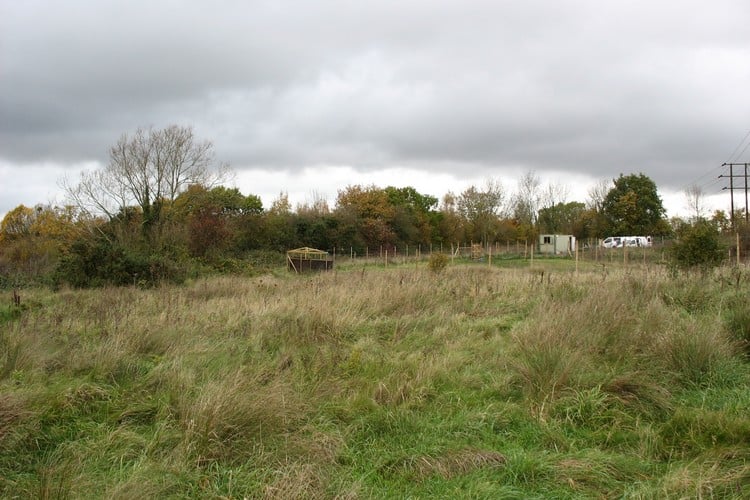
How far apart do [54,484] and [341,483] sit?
63.8 inches

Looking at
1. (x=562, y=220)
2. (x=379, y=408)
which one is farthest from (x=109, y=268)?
(x=562, y=220)

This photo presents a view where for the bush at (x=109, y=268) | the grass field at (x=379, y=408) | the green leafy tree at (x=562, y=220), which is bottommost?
the grass field at (x=379, y=408)

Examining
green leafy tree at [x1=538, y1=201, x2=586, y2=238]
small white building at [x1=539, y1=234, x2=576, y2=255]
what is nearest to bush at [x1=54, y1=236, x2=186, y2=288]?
small white building at [x1=539, y1=234, x2=576, y2=255]

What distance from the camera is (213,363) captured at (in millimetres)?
5262

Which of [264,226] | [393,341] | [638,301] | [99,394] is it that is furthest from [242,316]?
[264,226]

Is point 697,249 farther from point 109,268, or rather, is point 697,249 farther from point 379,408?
point 109,268

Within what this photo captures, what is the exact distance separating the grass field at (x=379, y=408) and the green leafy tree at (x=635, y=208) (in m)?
51.7

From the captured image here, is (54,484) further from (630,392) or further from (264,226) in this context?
(264,226)

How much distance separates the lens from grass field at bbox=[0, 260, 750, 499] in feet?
10.0

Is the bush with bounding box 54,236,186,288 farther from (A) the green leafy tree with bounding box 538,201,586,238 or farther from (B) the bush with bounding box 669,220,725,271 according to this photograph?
(A) the green leafy tree with bounding box 538,201,586,238

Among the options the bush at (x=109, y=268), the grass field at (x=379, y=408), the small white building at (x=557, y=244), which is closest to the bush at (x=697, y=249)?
the grass field at (x=379, y=408)

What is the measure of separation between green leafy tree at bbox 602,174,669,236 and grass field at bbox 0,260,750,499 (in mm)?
51670

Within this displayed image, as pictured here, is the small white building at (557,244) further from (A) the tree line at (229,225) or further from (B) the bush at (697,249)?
(B) the bush at (697,249)

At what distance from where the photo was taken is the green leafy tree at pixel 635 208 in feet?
176
